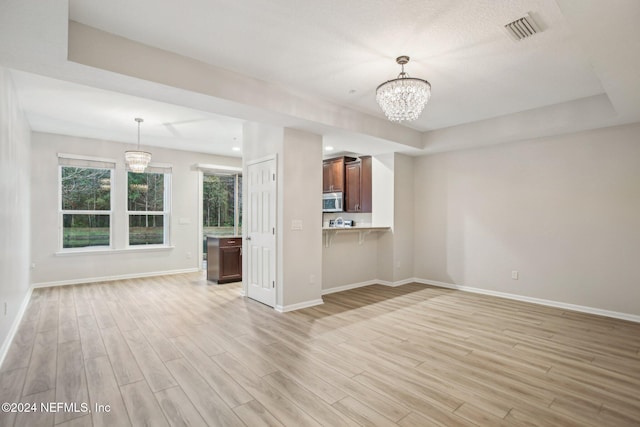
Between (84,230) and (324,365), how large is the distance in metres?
5.75

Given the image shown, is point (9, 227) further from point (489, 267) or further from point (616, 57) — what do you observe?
point (489, 267)

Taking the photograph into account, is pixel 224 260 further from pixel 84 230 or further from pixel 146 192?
pixel 84 230

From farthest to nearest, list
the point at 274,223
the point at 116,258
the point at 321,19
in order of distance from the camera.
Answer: the point at 116,258, the point at 274,223, the point at 321,19

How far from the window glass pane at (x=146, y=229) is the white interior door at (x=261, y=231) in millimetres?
3036

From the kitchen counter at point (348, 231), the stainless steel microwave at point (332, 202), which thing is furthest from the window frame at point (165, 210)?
the kitchen counter at point (348, 231)

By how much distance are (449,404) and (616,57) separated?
2.93 m

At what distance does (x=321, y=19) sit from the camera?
2488 millimetres

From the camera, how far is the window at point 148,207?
6688 mm

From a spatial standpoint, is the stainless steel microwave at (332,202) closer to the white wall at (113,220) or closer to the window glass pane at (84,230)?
the white wall at (113,220)

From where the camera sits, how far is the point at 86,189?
20.5ft

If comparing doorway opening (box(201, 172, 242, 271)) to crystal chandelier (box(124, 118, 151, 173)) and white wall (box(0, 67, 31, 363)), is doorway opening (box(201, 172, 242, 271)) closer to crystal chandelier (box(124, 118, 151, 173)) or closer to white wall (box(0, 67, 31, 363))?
crystal chandelier (box(124, 118, 151, 173))

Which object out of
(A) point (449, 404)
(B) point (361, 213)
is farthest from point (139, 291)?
(A) point (449, 404)

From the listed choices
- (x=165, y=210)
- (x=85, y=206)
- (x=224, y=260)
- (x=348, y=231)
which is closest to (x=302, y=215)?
(x=348, y=231)

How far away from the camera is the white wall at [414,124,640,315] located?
4.20 metres
